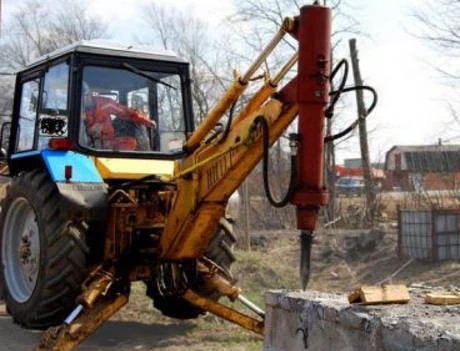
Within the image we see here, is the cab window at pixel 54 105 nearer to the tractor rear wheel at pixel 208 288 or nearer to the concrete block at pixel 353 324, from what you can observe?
the tractor rear wheel at pixel 208 288

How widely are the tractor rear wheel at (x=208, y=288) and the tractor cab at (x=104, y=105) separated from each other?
0.95 m

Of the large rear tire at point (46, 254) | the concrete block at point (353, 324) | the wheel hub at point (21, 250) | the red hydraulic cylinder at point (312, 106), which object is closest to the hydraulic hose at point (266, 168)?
the red hydraulic cylinder at point (312, 106)

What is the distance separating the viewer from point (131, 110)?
7.72 m

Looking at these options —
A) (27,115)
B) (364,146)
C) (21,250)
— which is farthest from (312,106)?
(364,146)

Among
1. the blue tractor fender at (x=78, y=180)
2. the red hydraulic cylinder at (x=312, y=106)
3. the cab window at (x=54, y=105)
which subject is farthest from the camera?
the cab window at (x=54, y=105)

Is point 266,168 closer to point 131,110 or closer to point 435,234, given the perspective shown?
point 131,110

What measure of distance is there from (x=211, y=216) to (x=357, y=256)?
8.32 m

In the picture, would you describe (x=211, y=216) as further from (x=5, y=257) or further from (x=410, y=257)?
(x=410, y=257)

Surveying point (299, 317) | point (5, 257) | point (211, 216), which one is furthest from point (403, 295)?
point (5, 257)

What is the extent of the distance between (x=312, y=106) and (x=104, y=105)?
294 cm

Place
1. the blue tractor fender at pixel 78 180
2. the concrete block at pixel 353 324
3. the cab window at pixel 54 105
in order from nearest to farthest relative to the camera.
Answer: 1. the concrete block at pixel 353 324
2. the blue tractor fender at pixel 78 180
3. the cab window at pixel 54 105

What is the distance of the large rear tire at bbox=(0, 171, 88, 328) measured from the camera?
22.4ft

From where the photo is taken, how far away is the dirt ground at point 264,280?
767 cm

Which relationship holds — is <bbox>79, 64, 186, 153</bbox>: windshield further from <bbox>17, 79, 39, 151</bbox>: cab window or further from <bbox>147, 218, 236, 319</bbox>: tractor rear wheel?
<bbox>147, 218, 236, 319</bbox>: tractor rear wheel
